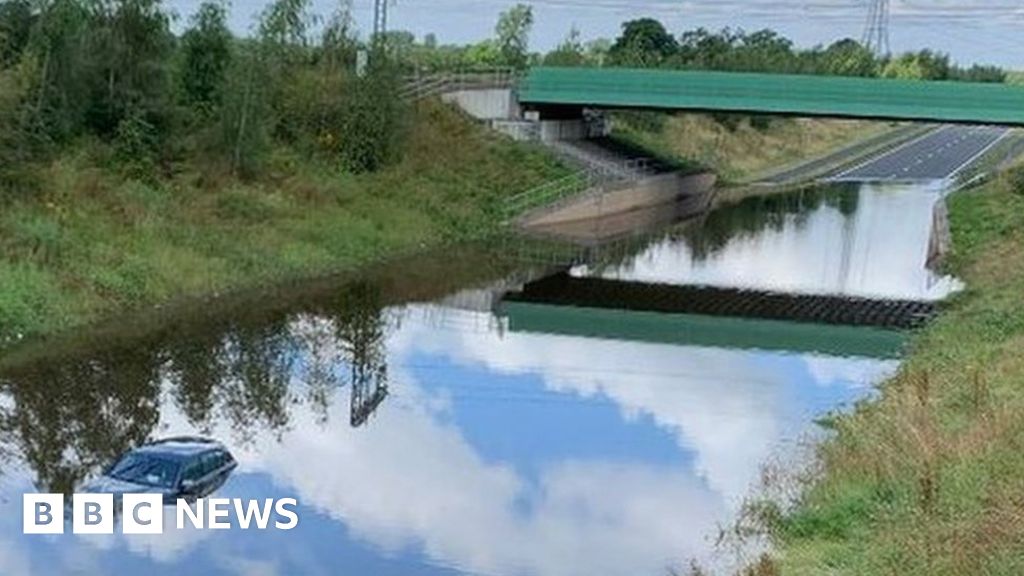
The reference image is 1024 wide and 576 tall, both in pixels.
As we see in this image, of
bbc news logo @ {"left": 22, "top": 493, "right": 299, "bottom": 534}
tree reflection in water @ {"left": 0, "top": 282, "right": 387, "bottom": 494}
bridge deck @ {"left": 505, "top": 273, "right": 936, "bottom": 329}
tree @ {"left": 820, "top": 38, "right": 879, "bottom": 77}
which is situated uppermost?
tree @ {"left": 820, "top": 38, "right": 879, "bottom": 77}

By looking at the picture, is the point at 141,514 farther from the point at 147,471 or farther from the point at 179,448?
the point at 179,448

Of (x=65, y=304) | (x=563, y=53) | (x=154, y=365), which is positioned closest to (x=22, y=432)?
(x=154, y=365)

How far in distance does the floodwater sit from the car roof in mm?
982

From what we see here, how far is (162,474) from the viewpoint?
59.7 feet

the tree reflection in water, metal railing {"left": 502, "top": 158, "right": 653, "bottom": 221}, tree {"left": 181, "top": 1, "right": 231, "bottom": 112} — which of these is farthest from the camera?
metal railing {"left": 502, "top": 158, "right": 653, "bottom": 221}

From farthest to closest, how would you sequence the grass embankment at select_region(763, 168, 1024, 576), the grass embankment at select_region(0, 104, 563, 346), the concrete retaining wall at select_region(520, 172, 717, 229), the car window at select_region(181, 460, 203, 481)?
the concrete retaining wall at select_region(520, 172, 717, 229)
the grass embankment at select_region(0, 104, 563, 346)
the car window at select_region(181, 460, 203, 481)
the grass embankment at select_region(763, 168, 1024, 576)

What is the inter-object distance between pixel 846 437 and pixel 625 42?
98795 millimetres

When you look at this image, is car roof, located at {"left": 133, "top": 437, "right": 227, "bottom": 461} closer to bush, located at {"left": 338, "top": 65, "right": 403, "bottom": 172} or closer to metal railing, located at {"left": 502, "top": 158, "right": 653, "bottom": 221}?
bush, located at {"left": 338, "top": 65, "right": 403, "bottom": 172}

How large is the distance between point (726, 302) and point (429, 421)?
18.2 metres

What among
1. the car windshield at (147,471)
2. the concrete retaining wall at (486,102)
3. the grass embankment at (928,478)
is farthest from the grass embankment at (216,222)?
the grass embankment at (928,478)

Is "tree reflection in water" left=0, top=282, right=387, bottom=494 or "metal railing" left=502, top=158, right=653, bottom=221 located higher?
"metal railing" left=502, top=158, right=653, bottom=221

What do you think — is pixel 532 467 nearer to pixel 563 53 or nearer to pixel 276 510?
pixel 276 510

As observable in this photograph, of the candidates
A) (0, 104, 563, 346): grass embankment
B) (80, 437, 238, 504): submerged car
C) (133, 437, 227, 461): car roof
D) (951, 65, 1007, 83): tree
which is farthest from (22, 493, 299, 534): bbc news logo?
(951, 65, 1007, 83): tree

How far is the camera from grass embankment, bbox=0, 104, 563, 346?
1197 inches
